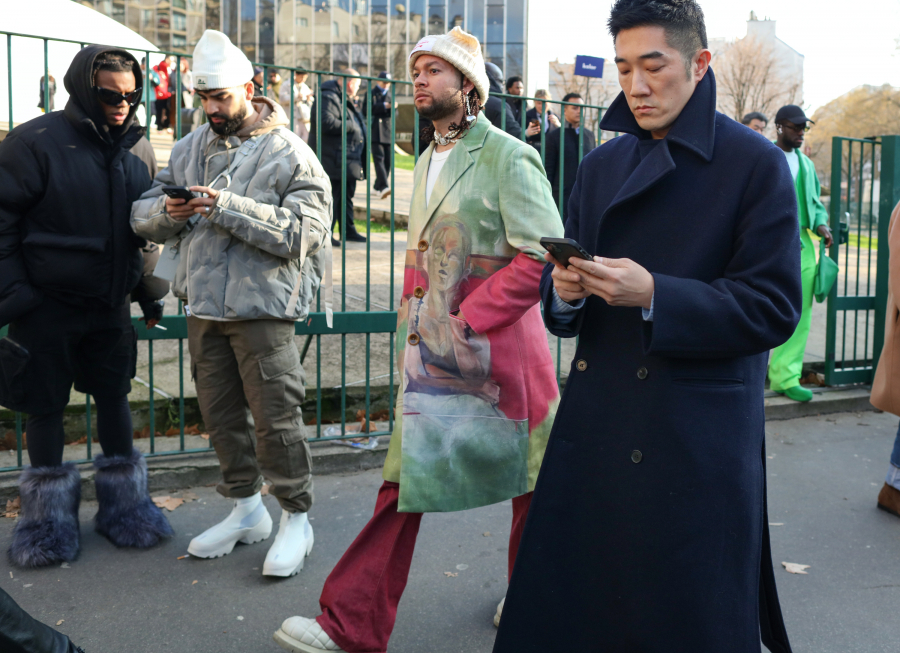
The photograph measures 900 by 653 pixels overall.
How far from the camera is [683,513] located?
199cm

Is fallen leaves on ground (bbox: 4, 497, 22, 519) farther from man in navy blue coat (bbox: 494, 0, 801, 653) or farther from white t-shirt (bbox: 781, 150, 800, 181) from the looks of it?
white t-shirt (bbox: 781, 150, 800, 181)

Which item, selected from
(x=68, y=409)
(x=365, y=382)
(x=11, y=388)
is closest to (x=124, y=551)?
(x=11, y=388)

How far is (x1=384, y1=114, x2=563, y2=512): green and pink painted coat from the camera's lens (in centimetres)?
283

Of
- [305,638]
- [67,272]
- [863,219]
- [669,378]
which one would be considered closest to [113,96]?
[67,272]

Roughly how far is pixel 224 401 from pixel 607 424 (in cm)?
217

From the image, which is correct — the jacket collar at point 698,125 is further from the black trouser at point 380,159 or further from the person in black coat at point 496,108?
the black trouser at point 380,159

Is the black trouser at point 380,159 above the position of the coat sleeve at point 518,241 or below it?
above

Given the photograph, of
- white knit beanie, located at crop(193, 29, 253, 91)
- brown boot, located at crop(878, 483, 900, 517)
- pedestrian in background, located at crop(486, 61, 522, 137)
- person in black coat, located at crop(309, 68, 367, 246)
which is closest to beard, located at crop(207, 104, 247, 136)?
white knit beanie, located at crop(193, 29, 253, 91)

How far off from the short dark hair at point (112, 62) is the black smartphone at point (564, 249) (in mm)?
2551

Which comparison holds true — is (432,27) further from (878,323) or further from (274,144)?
(274,144)

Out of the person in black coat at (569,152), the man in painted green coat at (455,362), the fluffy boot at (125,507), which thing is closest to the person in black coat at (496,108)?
the person in black coat at (569,152)

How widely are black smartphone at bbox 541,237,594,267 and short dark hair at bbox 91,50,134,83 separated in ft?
8.37

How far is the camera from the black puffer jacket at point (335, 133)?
8.07 m

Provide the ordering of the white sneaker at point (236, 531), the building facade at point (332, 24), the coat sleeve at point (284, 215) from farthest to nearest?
the building facade at point (332, 24) < the white sneaker at point (236, 531) < the coat sleeve at point (284, 215)
